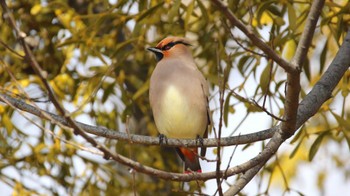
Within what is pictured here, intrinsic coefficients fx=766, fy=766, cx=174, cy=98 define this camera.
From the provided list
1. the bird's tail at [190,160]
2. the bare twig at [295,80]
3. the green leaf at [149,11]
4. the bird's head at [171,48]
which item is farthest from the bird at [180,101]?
the bare twig at [295,80]

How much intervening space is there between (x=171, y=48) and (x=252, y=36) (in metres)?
1.56

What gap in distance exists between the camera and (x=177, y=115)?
3039 mm

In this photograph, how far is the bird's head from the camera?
3.22 m

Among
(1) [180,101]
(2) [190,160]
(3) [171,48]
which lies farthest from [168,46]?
(2) [190,160]

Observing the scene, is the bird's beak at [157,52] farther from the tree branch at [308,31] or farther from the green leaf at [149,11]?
the tree branch at [308,31]

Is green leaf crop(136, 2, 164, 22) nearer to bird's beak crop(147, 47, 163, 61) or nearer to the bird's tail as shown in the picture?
bird's beak crop(147, 47, 163, 61)

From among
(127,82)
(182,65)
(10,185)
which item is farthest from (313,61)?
(10,185)

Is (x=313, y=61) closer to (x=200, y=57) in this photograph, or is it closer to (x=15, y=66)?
(x=200, y=57)

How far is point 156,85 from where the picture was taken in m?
3.03

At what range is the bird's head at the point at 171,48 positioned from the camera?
322 cm

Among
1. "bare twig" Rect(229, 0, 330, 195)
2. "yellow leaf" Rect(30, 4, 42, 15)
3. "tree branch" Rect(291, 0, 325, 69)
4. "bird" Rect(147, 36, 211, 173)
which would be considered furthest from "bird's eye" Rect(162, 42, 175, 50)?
"tree branch" Rect(291, 0, 325, 69)

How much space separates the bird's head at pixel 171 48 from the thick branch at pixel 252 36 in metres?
1.42

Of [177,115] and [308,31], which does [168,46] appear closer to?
[177,115]

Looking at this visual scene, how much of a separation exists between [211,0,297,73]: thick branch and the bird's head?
1.42 m
